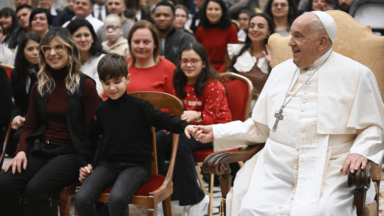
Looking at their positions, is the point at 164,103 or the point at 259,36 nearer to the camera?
the point at 164,103

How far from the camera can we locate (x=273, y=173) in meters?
2.47

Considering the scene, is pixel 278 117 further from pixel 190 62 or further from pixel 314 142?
pixel 190 62

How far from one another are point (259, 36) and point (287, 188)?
2428mm

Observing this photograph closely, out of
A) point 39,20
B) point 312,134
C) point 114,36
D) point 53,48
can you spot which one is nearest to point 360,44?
point 312,134

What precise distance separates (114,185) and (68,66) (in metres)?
1.03

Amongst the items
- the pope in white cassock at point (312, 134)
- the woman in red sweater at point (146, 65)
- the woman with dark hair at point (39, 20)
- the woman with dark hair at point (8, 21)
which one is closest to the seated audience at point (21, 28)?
the woman with dark hair at point (8, 21)

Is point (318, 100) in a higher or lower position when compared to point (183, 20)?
lower

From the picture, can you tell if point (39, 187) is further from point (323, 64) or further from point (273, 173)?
point (323, 64)

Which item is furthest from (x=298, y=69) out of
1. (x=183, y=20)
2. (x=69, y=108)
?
(x=183, y=20)

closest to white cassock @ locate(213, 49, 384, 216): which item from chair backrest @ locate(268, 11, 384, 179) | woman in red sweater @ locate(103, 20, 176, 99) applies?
chair backrest @ locate(268, 11, 384, 179)

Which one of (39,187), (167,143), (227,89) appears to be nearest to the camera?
(39,187)

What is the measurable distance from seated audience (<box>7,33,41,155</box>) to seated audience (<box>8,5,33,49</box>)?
233cm

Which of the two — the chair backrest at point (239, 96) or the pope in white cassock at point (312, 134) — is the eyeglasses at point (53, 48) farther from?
the chair backrest at point (239, 96)

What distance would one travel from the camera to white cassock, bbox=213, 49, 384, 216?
2.25 m
